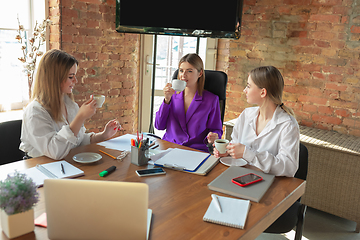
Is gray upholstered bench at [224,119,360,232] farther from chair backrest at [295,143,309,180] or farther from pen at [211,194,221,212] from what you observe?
pen at [211,194,221,212]

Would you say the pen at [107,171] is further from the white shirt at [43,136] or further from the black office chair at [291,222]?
the black office chair at [291,222]

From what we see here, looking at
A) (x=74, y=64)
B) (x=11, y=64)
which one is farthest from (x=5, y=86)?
(x=74, y=64)

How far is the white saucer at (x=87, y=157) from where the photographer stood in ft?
5.17

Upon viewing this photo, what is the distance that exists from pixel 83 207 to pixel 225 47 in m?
3.18

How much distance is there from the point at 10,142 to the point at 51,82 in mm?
411

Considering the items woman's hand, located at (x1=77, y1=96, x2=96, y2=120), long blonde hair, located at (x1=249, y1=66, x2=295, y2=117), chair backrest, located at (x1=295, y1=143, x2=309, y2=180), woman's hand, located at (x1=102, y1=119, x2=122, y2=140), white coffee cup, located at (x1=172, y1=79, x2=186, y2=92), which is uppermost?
long blonde hair, located at (x1=249, y1=66, x2=295, y2=117)

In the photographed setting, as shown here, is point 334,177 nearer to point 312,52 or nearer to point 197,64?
point 312,52

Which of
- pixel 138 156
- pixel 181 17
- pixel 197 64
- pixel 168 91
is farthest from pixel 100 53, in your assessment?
pixel 138 156

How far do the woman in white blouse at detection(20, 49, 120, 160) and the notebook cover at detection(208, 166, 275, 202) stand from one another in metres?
0.77

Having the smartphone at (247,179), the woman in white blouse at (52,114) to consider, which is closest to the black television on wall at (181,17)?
the woman in white blouse at (52,114)

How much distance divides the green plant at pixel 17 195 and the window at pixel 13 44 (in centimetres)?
194

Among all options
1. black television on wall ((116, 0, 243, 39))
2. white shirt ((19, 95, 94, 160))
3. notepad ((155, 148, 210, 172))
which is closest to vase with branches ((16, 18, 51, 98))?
black television on wall ((116, 0, 243, 39))

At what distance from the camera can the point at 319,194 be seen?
265 centimetres

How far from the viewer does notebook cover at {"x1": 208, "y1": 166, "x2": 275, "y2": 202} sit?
131 cm
